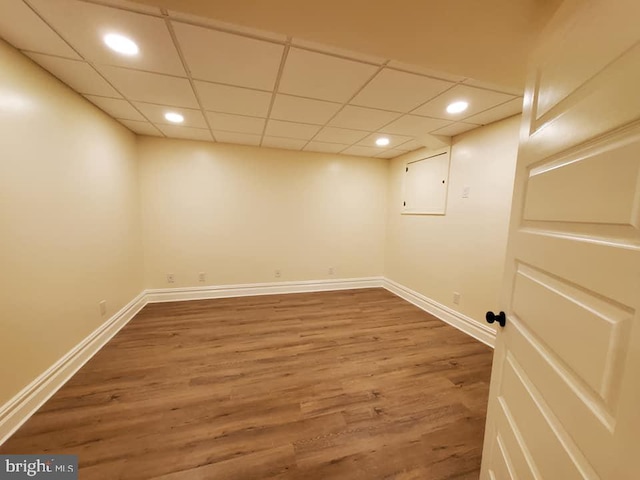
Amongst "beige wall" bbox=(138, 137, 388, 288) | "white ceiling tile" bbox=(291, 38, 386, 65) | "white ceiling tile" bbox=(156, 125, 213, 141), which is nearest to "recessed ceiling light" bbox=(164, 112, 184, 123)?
"white ceiling tile" bbox=(156, 125, 213, 141)

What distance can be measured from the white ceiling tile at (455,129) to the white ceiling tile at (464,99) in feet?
0.86

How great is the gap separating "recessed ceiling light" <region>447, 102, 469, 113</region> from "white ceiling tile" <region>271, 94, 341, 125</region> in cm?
98

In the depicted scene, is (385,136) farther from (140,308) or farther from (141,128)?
(140,308)

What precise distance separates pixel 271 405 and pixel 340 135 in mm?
2833

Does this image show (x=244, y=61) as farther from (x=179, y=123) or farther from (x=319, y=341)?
(x=319, y=341)

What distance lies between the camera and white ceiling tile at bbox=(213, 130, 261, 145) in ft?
10.2

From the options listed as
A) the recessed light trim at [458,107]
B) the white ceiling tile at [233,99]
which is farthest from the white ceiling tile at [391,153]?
the white ceiling tile at [233,99]

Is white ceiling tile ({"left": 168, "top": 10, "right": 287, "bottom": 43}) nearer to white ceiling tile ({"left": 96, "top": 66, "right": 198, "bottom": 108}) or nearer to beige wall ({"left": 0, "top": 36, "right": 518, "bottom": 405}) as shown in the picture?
white ceiling tile ({"left": 96, "top": 66, "right": 198, "bottom": 108})

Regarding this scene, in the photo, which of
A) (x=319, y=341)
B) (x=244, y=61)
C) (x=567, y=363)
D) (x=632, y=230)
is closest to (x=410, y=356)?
(x=319, y=341)

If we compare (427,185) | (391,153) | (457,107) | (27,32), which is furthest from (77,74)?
(427,185)

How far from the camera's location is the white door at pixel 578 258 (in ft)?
1.62

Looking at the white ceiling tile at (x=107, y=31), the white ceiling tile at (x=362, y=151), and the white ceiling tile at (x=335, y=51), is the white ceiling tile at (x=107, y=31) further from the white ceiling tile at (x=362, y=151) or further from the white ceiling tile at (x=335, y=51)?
the white ceiling tile at (x=362, y=151)

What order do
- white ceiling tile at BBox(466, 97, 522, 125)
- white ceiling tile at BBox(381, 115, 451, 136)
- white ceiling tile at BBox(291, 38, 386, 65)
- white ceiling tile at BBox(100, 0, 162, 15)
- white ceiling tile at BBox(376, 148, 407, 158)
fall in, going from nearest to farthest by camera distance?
white ceiling tile at BBox(100, 0, 162, 15), white ceiling tile at BBox(291, 38, 386, 65), white ceiling tile at BBox(466, 97, 522, 125), white ceiling tile at BBox(381, 115, 451, 136), white ceiling tile at BBox(376, 148, 407, 158)

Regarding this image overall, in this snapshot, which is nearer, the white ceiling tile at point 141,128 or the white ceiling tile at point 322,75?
the white ceiling tile at point 322,75
